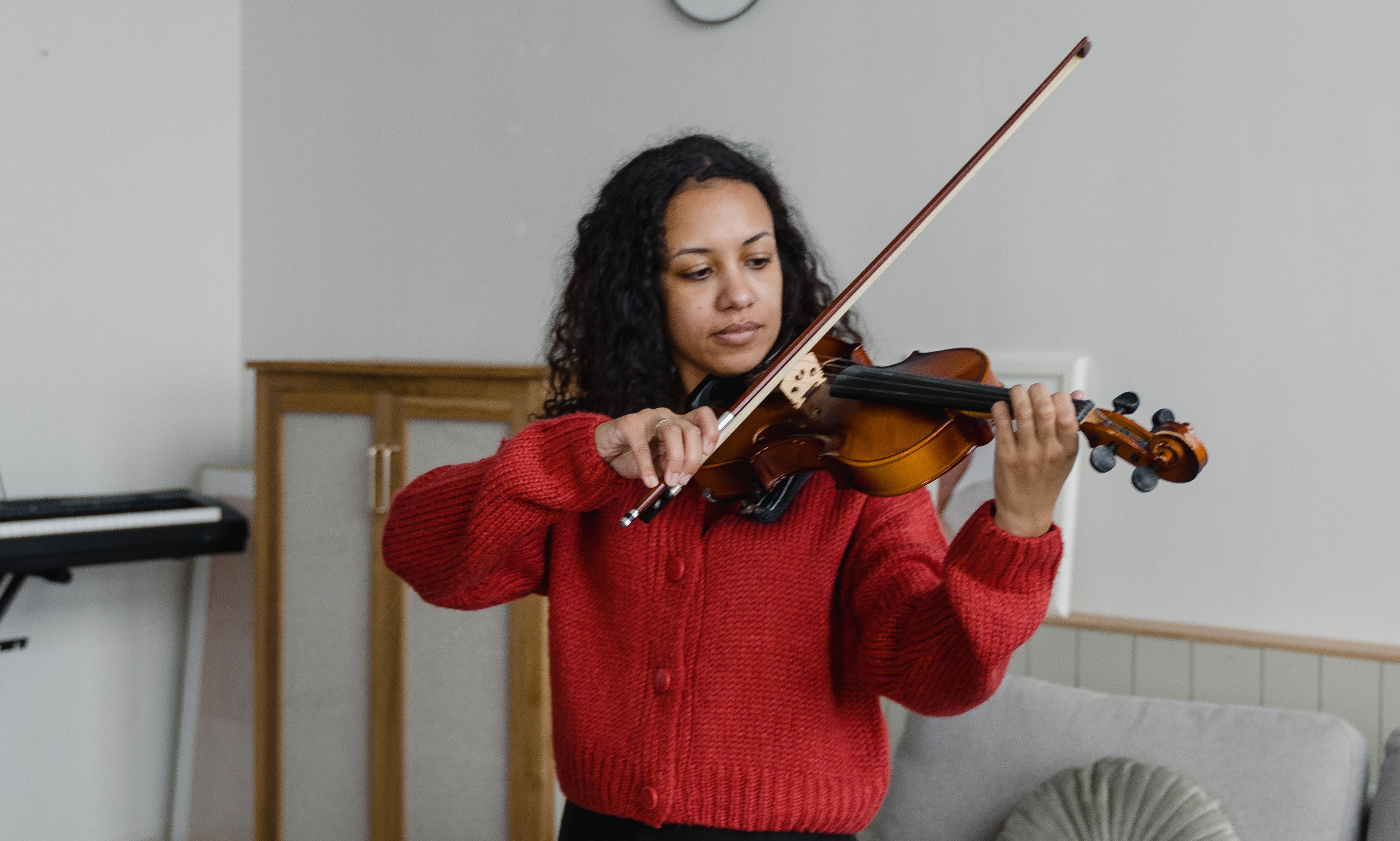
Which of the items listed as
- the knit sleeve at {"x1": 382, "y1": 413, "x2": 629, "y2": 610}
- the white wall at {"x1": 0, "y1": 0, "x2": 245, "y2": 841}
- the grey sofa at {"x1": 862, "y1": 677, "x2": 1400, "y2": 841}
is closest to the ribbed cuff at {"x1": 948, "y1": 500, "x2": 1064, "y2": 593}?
the knit sleeve at {"x1": 382, "y1": 413, "x2": 629, "y2": 610}

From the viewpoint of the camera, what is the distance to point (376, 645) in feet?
7.52

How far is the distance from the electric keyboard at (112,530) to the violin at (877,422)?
5.82ft

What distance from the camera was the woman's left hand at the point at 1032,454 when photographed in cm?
88

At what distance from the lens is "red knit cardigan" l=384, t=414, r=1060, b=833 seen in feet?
3.46

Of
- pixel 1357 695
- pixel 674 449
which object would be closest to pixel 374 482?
pixel 674 449

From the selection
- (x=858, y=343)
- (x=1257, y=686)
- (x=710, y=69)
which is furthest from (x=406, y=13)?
(x=1257, y=686)

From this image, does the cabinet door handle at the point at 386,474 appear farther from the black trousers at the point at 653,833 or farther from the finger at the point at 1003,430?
the finger at the point at 1003,430

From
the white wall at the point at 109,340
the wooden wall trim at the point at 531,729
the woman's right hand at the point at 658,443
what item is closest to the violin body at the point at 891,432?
the woman's right hand at the point at 658,443

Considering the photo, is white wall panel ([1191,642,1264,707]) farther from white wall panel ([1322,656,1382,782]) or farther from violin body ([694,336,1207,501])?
violin body ([694,336,1207,501])

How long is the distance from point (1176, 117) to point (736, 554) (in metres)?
1.20

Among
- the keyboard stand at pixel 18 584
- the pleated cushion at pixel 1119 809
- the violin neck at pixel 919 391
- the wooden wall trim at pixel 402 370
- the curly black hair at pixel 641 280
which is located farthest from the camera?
the keyboard stand at pixel 18 584

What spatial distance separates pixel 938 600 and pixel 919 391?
193mm

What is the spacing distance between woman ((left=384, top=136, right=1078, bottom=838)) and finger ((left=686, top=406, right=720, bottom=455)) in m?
0.05

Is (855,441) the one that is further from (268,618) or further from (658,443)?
(268,618)
